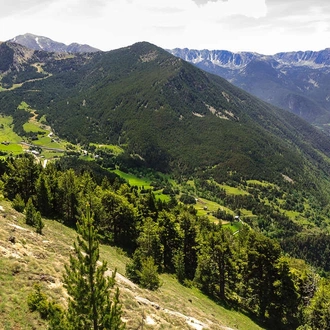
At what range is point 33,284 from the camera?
1310 inches

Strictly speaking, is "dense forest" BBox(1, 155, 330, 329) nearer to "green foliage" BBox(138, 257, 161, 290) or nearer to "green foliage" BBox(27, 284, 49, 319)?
"green foliage" BBox(138, 257, 161, 290)

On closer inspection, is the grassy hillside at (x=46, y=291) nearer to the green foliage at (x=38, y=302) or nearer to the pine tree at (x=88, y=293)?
the green foliage at (x=38, y=302)

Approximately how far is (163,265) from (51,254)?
3780cm

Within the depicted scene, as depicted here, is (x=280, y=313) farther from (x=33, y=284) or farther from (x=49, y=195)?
(x=49, y=195)

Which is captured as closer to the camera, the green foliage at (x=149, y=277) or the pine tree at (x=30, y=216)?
the green foliage at (x=149, y=277)

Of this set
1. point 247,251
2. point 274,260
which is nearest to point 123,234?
point 247,251

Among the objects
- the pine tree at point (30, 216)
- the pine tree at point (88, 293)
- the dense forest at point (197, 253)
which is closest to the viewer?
the pine tree at point (88, 293)

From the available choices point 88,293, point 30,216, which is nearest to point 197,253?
point 30,216

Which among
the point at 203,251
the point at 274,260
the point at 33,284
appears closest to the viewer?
the point at 33,284

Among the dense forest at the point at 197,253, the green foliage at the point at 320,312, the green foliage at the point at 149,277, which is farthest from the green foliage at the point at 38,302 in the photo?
the green foliage at the point at 320,312

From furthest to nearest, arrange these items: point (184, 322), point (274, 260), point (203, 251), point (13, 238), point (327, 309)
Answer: point (203, 251), point (274, 260), point (327, 309), point (13, 238), point (184, 322)

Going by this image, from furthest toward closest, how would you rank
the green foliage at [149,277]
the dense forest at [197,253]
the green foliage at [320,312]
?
the dense forest at [197,253] → the green foliage at [320,312] → the green foliage at [149,277]

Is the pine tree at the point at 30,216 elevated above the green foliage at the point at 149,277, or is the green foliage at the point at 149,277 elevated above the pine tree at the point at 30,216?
the pine tree at the point at 30,216

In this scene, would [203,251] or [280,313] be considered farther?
[203,251]
